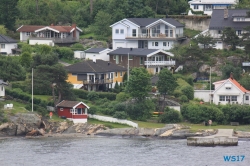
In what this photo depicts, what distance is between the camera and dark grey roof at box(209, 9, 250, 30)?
10006cm

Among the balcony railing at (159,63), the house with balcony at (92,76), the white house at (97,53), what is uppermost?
the white house at (97,53)

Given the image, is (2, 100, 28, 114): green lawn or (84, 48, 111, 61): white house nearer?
(2, 100, 28, 114): green lawn

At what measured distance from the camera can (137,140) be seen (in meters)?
77.2

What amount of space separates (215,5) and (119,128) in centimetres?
3300

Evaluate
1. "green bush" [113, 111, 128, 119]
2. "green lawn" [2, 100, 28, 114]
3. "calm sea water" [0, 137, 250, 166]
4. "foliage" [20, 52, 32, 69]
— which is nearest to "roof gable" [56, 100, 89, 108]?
"green bush" [113, 111, 128, 119]

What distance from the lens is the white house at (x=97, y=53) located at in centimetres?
9888

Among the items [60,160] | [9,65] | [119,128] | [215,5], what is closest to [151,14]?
[215,5]

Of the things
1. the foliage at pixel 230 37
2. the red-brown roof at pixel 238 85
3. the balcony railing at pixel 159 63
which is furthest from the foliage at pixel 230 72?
the balcony railing at pixel 159 63

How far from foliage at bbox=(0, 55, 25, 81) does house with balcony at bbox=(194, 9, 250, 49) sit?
19.6 meters

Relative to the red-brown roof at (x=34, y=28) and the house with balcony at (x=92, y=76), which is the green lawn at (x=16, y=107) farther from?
the red-brown roof at (x=34, y=28)

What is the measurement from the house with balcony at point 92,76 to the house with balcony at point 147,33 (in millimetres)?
10641

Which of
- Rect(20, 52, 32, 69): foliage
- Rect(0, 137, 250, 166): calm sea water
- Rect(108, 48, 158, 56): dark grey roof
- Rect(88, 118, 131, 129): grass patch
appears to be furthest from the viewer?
Rect(108, 48, 158, 56): dark grey roof

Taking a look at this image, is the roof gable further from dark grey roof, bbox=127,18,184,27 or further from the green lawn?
dark grey roof, bbox=127,18,184,27

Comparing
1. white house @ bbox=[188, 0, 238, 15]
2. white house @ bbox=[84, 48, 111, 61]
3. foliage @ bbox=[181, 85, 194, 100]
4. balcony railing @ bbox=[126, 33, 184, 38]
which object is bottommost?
foliage @ bbox=[181, 85, 194, 100]
